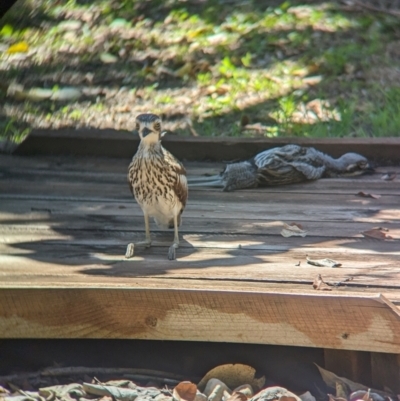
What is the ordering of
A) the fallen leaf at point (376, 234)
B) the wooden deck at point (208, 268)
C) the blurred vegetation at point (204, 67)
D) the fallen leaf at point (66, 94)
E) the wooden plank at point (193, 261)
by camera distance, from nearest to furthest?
the wooden deck at point (208, 268)
the wooden plank at point (193, 261)
the fallen leaf at point (376, 234)
the blurred vegetation at point (204, 67)
the fallen leaf at point (66, 94)

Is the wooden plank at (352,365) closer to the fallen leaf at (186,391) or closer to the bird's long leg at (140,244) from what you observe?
the fallen leaf at (186,391)

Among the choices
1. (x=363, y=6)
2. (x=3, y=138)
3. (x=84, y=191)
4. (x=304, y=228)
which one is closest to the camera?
(x=304, y=228)

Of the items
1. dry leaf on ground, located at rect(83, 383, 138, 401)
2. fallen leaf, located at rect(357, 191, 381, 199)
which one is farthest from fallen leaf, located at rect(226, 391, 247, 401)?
fallen leaf, located at rect(357, 191, 381, 199)

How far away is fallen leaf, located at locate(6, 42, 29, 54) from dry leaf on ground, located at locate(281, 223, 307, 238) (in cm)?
529

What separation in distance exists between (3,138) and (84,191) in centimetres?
192

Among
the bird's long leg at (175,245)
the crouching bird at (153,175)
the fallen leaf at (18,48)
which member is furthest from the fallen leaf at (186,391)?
the fallen leaf at (18,48)

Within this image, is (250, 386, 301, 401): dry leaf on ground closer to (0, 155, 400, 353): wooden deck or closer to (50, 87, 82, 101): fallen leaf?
(0, 155, 400, 353): wooden deck

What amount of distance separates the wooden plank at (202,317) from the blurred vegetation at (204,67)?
161 inches

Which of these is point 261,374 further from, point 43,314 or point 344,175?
point 344,175

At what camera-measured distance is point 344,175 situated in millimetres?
6488

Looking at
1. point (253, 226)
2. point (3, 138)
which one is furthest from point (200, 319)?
point (3, 138)

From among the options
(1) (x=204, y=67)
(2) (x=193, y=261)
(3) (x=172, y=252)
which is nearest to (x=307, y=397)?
(2) (x=193, y=261)

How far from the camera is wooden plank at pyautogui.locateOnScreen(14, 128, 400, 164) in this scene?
6797 mm

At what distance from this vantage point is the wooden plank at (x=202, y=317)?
370 centimetres
